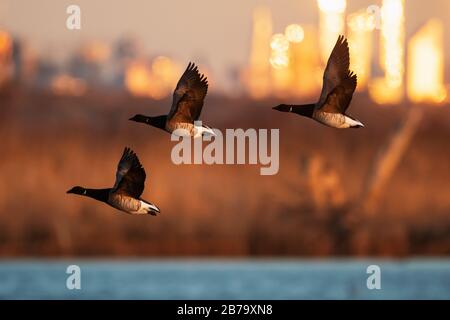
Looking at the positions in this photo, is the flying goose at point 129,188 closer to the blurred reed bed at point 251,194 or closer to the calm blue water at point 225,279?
the calm blue water at point 225,279

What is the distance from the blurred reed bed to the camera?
140 ft

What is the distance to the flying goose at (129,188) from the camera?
930 inches

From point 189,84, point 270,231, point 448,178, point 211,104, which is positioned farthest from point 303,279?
point 189,84

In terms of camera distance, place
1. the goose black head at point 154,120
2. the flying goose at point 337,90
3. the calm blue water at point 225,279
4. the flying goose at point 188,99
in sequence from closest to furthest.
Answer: the flying goose at point 337,90 → the flying goose at point 188,99 → the goose black head at point 154,120 → the calm blue water at point 225,279

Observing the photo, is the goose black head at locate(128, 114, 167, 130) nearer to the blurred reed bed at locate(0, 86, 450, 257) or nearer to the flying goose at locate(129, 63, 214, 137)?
the flying goose at locate(129, 63, 214, 137)

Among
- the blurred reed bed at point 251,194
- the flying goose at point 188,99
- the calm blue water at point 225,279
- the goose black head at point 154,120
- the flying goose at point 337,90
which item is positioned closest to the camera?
the flying goose at point 337,90

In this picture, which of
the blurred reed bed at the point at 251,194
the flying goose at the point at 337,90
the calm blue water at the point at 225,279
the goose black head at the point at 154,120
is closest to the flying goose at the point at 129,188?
the goose black head at the point at 154,120

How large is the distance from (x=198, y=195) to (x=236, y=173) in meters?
1.66

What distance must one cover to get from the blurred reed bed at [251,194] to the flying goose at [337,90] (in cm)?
1883

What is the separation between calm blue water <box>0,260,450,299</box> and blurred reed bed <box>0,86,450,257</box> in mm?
654

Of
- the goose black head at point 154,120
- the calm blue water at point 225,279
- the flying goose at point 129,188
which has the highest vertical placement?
the calm blue water at point 225,279

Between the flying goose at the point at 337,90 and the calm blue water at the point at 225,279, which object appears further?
the calm blue water at the point at 225,279

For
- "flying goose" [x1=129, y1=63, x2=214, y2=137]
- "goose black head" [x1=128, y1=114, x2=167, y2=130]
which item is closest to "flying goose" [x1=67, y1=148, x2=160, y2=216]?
"goose black head" [x1=128, y1=114, x2=167, y2=130]
